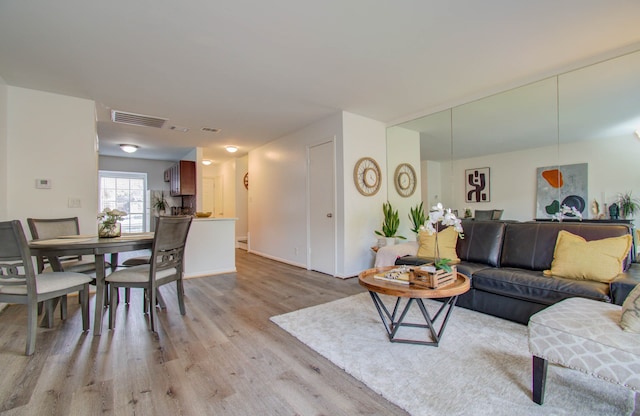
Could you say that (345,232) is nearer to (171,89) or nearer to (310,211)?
(310,211)

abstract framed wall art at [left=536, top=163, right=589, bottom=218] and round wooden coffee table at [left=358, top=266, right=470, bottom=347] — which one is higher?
abstract framed wall art at [left=536, top=163, right=589, bottom=218]

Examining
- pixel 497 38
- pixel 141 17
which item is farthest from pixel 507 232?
pixel 141 17

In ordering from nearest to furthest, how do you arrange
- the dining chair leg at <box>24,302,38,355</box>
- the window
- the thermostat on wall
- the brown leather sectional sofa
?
1. the dining chair leg at <box>24,302,38,355</box>
2. the brown leather sectional sofa
3. the thermostat on wall
4. the window

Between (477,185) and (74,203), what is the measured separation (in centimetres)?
514

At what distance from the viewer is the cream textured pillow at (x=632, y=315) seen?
4.39 ft

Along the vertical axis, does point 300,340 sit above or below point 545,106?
below

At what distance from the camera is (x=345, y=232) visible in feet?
13.7

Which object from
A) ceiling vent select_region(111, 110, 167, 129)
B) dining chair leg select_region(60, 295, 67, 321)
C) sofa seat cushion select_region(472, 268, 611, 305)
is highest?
ceiling vent select_region(111, 110, 167, 129)

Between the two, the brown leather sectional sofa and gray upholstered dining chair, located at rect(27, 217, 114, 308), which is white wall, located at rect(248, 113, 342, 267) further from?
gray upholstered dining chair, located at rect(27, 217, 114, 308)

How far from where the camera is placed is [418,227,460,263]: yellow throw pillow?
3227mm

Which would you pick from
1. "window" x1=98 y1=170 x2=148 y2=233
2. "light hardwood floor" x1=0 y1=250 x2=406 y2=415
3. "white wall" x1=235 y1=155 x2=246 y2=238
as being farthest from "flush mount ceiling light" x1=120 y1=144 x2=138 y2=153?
"light hardwood floor" x1=0 y1=250 x2=406 y2=415

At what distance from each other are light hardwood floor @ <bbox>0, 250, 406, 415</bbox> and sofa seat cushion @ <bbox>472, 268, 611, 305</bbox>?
1619 mm

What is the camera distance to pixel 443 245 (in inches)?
129

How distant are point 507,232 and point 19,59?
506cm
